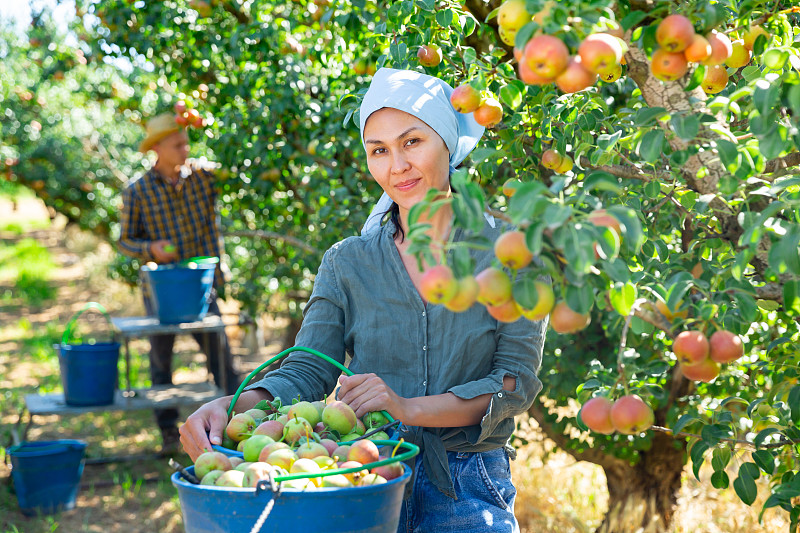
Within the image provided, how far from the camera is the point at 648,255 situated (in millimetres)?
1628

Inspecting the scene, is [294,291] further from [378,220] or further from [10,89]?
[10,89]

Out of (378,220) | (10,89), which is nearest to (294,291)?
(378,220)

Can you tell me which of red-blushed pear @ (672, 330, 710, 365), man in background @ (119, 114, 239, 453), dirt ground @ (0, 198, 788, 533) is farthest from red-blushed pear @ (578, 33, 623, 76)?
man in background @ (119, 114, 239, 453)

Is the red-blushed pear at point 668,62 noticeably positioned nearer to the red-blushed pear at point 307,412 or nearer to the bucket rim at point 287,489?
the bucket rim at point 287,489

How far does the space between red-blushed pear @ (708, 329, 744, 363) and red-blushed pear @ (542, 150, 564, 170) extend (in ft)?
Result: 2.64

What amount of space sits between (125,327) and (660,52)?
3574 mm

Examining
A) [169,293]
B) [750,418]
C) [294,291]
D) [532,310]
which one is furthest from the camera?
[294,291]

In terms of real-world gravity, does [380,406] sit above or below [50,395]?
above

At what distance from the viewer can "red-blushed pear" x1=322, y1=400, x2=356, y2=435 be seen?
1396mm

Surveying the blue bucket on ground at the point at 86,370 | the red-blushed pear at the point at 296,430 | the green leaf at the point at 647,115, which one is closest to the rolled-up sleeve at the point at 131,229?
the blue bucket on ground at the point at 86,370

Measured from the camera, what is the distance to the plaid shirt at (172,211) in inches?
183

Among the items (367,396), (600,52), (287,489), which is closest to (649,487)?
(367,396)

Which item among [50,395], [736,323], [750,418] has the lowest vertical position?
[50,395]

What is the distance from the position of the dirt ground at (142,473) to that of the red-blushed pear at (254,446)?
1674mm
